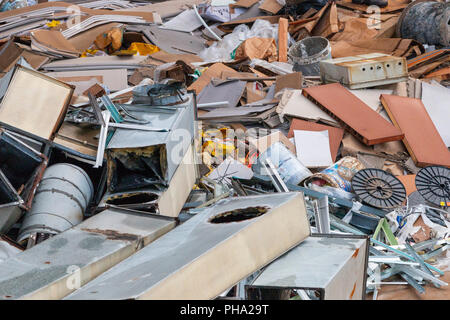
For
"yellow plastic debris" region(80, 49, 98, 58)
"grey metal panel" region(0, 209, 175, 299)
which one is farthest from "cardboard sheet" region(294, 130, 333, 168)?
"yellow plastic debris" region(80, 49, 98, 58)

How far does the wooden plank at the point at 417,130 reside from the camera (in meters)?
5.60

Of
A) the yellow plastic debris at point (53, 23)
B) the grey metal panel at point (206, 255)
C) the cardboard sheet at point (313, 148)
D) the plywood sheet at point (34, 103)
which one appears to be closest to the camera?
the grey metal panel at point (206, 255)

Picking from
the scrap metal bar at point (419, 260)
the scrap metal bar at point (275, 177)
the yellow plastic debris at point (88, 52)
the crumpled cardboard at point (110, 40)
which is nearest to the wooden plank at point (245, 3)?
the crumpled cardboard at point (110, 40)

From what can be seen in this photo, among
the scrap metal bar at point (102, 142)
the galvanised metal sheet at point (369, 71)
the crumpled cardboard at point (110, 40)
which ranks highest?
the crumpled cardboard at point (110, 40)

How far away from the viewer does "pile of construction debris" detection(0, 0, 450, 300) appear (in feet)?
8.43

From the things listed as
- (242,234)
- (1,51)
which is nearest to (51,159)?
(242,234)

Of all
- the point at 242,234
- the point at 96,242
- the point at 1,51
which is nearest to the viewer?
the point at 242,234

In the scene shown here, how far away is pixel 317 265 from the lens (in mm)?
2551

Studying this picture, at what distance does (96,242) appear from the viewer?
9.47 feet

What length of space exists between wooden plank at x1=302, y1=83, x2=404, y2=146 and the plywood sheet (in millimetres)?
2991

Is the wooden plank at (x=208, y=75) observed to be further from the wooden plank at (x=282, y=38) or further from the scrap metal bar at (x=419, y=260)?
the scrap metal bar at (x=419, y=260)

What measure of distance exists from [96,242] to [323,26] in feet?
24.2

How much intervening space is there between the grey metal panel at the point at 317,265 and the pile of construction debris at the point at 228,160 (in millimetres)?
13
